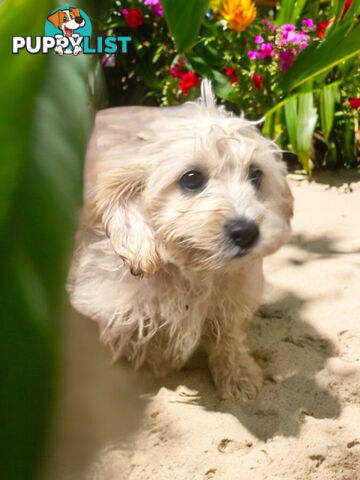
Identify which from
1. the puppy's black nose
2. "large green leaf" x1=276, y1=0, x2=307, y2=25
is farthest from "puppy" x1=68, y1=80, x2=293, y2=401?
"large green leaf" x1=276, y1=0, x2=307, y2=25

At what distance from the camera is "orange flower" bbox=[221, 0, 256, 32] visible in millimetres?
3472

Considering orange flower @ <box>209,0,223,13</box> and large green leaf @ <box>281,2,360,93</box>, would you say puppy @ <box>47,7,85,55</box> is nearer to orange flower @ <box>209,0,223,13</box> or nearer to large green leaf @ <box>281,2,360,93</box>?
large green leaf @ <box>281,2,360,93</box>

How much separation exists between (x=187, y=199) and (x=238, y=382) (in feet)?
2.34

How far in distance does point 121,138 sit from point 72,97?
1470 millimetres

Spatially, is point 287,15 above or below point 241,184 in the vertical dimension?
above

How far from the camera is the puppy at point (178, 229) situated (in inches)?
66.9

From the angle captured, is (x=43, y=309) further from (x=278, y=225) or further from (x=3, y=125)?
(x=278, y=225)

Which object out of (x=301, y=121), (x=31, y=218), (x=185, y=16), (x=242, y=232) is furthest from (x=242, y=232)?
(x=301, y=121)

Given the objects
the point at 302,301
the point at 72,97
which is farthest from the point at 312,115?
the point at 72,97

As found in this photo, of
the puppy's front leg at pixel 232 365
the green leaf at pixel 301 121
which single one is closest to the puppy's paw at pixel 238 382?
the puppy's front leg at pixel 232 365

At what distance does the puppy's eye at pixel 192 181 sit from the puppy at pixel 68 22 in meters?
1.18

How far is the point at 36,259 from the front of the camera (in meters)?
0.38

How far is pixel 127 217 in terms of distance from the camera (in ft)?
5.77

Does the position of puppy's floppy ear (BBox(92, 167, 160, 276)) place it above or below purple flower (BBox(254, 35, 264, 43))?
below
